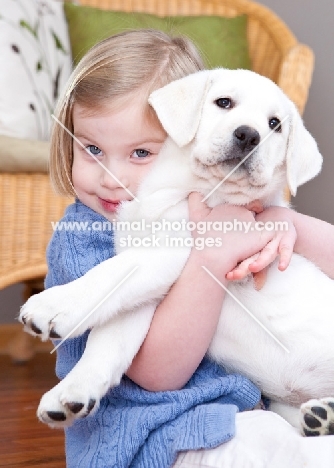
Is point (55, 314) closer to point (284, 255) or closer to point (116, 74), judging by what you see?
point (284, 255)

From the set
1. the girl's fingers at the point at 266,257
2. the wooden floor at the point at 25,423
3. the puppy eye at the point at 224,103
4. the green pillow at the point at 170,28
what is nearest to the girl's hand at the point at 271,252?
the girl's fingers at the point at 266,257

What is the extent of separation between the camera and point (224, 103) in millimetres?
1202

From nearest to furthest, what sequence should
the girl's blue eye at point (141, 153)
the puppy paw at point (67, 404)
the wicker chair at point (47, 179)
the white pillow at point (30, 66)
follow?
the puppy paw at point (67, 404)
the girl's blue eye at point (141, 153)
the wicker chair at point (47, 179)
the white pillow at point (30, 66)

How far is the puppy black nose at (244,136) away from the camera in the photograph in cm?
112

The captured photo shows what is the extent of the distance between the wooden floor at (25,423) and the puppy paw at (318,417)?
0.89 m

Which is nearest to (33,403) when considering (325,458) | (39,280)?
(39,280)

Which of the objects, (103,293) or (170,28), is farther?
(170,28)

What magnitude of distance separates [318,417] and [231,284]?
10.9 inches

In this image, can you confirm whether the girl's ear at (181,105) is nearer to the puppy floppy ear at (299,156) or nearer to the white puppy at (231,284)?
the white puppy at (231,284)

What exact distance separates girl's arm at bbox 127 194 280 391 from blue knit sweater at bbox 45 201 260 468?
0.10 ft

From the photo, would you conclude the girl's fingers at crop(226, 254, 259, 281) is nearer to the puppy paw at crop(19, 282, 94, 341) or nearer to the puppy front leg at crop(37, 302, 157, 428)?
the puppy front leg at crop(37, 302, 157, 428)

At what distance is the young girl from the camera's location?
1.11 metres

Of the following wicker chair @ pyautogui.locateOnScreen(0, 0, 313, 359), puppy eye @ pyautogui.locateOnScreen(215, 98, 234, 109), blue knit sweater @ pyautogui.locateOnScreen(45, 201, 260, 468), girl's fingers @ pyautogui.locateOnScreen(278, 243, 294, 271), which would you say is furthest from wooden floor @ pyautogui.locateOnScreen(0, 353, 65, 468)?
puppy eye @ pyautogui.locateOnScreen(215, 98, 234, 109)

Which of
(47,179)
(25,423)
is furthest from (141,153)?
(25,423)
